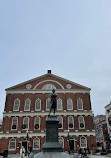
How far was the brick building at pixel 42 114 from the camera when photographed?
2927cm

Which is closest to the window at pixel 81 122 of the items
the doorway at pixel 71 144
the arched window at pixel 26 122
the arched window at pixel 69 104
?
the arched window at pixel 69 104

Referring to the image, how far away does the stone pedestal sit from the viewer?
35.1ft

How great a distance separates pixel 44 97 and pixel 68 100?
17.6ft

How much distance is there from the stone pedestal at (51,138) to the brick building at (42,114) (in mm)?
18741

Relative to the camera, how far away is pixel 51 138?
1143 cm

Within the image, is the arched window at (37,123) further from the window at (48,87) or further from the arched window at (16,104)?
the window at (48,87)

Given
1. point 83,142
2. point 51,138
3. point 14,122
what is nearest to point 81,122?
point 83,142

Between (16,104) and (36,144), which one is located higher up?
(16,104)

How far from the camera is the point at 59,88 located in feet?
112

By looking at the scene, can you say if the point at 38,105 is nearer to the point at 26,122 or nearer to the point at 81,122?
the point at 26,122

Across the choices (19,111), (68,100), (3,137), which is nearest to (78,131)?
(68,100)

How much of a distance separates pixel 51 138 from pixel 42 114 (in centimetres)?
2013

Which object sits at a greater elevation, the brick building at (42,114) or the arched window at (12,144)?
the brick building at (42,114)

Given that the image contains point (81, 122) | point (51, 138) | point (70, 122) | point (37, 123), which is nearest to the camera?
point (51, 138)
